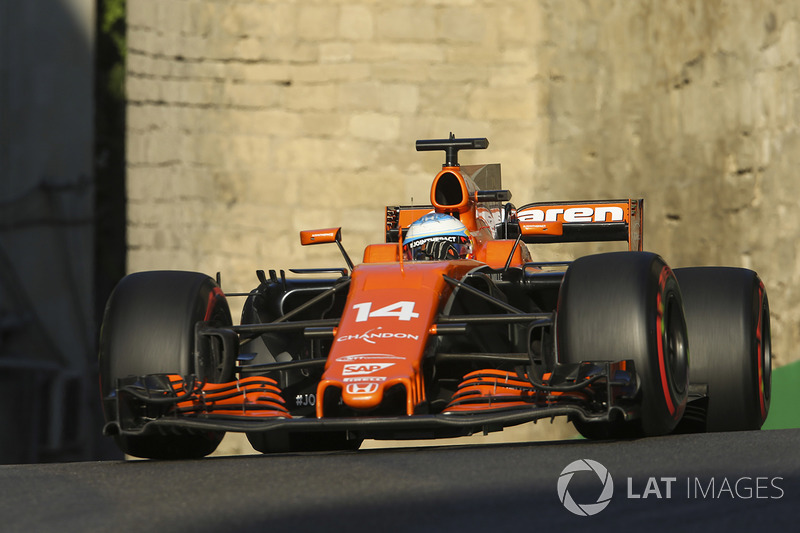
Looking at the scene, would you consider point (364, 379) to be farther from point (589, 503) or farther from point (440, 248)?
point (440, 248)

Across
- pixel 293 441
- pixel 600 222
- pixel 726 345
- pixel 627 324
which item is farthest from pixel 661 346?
pixel 600 222

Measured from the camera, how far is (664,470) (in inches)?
167

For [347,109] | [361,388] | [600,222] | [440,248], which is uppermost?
[347,109]

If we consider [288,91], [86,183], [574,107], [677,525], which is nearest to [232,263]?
[288,91]

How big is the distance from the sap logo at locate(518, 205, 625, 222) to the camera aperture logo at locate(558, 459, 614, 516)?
3.54 meters

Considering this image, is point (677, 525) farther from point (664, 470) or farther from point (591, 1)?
point (591, 1)

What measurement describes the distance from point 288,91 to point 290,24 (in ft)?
2.11

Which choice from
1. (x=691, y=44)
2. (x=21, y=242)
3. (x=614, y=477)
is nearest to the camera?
(x=614, y=477)

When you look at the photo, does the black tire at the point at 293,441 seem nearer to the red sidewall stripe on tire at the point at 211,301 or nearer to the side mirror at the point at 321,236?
the side mirror at the point at 321,236

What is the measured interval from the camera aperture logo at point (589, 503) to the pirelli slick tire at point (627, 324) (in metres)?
0.66

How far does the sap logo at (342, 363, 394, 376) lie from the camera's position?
204 inches

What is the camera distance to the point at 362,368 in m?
5.22

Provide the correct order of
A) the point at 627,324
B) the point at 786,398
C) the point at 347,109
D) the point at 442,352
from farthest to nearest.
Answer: the point at 347,109
the point at 786,398
the point at 442,352
the point at 627,324

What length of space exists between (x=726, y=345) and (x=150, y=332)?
2.70 metres
